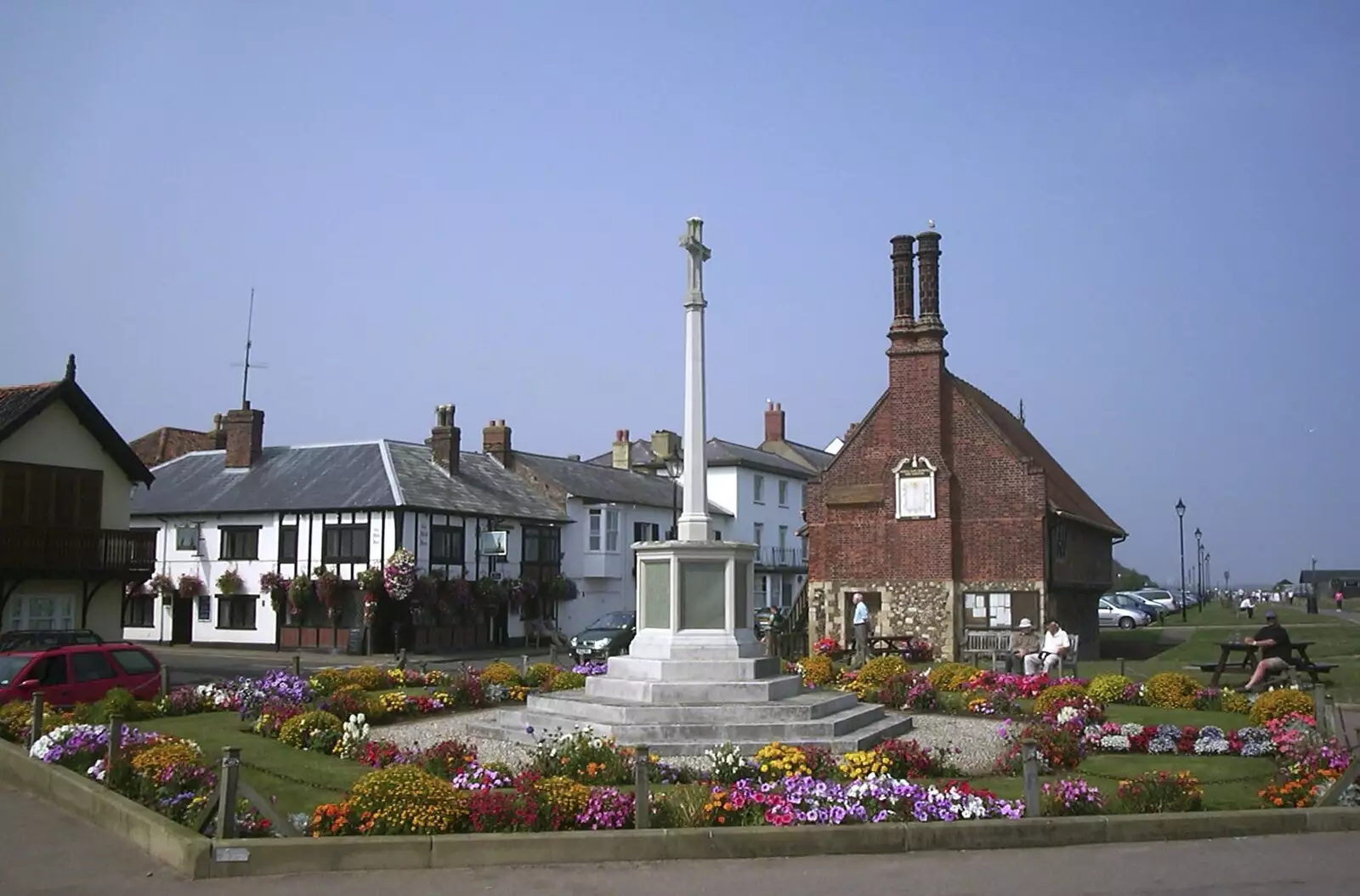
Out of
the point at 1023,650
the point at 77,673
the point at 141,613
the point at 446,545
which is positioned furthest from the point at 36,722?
the point at 141,613

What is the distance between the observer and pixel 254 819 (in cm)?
963

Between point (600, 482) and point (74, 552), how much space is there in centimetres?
2723

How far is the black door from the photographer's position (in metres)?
43.7

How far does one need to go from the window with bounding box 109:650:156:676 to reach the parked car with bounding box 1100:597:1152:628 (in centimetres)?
4615

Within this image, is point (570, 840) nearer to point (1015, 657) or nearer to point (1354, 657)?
point (1015, 657)

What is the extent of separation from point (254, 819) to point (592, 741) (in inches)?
161

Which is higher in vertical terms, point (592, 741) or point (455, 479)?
point (455, 479)

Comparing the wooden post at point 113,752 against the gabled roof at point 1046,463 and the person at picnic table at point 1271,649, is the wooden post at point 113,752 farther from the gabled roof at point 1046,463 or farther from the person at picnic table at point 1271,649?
the gabled roof at point 1046,463

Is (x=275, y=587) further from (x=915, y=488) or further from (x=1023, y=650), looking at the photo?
(x=1023, y=650)

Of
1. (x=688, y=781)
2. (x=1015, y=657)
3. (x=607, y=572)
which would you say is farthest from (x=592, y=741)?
(x=607, y=572)

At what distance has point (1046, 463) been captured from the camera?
143 ft

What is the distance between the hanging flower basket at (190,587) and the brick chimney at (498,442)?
43.6 ft

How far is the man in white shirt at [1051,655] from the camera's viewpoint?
76.7ft

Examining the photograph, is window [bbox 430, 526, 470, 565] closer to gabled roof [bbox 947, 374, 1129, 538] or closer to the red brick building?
the red brick building
